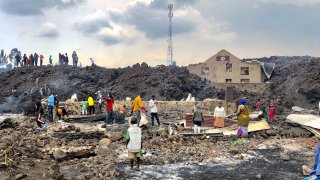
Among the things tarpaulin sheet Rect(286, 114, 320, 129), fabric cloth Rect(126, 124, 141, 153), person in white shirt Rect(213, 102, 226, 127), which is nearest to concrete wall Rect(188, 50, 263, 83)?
tarpaulin sheet Rect(286, 114, 320, 129)

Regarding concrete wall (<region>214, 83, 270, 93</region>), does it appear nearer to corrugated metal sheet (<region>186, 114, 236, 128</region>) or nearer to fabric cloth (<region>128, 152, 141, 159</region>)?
corrugated metal sheet (<region>186, 114, 236, 128</region>)

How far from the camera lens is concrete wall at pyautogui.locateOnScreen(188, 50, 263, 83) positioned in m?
49.3

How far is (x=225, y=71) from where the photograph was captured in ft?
164

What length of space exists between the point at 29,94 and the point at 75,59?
360 inches

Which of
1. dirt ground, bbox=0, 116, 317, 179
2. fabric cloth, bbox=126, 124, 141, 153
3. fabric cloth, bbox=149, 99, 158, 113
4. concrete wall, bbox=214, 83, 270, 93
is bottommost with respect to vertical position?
dirt ground, bbox=0, 116, 317, 179

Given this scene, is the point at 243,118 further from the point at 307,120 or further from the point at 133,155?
the point at 133,155

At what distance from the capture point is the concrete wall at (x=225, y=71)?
49.3m

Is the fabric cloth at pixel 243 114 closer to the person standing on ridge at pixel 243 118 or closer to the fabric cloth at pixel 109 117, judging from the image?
the person standing on ridge at pixel 243 118

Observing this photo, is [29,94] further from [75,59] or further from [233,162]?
[233,162]

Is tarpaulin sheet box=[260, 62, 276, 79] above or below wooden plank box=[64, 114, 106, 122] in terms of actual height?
above

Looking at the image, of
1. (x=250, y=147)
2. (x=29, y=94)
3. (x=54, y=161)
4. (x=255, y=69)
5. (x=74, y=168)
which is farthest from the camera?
(x=255, y=69)

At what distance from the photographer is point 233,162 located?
12539mm

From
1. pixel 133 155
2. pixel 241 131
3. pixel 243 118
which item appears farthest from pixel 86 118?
pixel 133 155

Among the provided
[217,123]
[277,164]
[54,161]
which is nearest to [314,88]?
[217,123]
